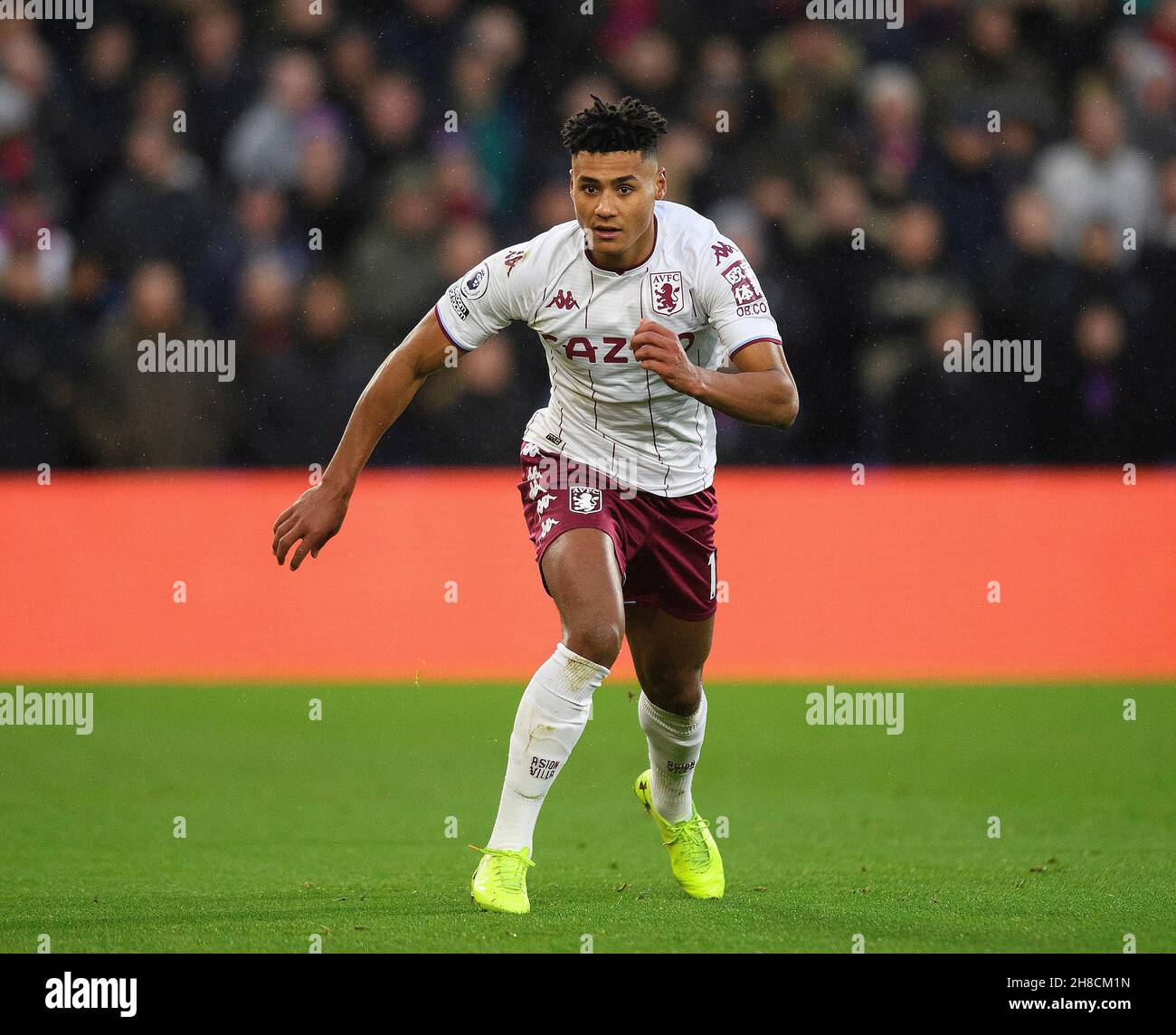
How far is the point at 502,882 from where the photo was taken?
4.96 m

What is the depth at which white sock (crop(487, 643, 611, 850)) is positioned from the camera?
503cm

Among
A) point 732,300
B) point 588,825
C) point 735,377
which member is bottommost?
Answer: point 588,825

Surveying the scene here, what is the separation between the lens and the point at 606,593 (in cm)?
506

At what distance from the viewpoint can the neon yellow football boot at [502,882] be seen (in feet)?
16.2

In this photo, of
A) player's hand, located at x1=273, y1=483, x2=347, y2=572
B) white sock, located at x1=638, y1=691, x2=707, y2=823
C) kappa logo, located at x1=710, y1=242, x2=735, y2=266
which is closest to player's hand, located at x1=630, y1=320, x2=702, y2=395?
kappa logo, located at x1=710, y1=242, x2=735, y2=266

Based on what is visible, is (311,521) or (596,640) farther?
(311,521)

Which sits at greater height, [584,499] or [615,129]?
[615,129]

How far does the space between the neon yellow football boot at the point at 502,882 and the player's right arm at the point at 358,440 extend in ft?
3.42

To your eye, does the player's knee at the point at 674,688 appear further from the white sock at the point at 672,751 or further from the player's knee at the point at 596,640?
the player's knee at the point at 596,640

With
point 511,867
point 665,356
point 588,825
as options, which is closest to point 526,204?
point 588,825

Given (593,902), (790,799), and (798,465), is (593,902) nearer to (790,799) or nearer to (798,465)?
(790,799)

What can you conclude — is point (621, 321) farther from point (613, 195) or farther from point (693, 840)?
point (693, 840)

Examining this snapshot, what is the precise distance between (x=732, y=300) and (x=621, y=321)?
337mm

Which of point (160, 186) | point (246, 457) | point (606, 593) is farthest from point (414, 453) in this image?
point (606, 593)
